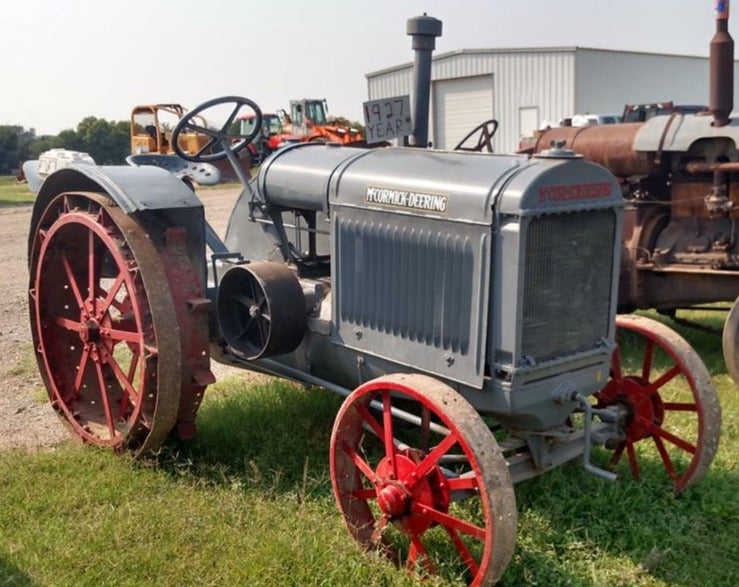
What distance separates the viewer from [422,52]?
4.27 meters

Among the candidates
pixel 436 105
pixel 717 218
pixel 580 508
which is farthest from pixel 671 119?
pixel 436 105

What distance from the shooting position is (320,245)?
13.2 feet

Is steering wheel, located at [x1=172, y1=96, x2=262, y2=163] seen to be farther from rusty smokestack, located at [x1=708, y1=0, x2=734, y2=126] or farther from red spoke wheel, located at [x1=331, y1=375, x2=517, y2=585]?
rusty smokestack, located at [x1=708, y1=0, x2=734, y2=126]

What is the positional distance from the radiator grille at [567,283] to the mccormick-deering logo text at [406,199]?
354 mm

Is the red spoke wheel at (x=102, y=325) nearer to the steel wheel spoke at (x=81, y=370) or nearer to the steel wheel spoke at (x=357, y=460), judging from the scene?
the steel wheel spoke at (x=81, y=370)

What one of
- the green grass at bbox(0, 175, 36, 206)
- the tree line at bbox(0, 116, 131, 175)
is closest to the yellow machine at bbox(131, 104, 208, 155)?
the green grass at bbox(0, 175, 36, 206)

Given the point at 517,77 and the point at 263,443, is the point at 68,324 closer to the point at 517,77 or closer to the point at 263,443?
the point at 263,443

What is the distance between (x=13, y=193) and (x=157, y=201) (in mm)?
21005

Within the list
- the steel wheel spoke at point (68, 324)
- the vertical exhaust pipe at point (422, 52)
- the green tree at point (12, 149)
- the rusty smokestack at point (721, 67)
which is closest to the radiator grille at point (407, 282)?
the vertical exhaust pipe at point (422, 52)

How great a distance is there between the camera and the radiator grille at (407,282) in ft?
9.53

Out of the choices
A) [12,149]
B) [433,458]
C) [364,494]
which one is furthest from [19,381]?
[12,149]

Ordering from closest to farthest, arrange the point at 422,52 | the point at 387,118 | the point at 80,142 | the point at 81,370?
the point at 81,370 → the point at 422,52 → the point at 387,118 → the point at 80,142

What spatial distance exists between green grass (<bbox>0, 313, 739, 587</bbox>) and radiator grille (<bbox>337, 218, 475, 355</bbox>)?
773 mm

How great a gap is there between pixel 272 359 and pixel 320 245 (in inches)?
23.6
